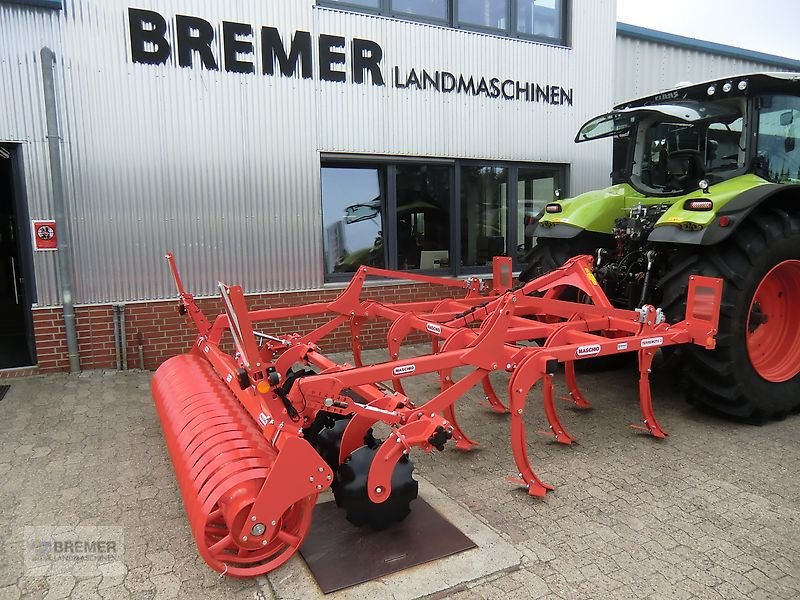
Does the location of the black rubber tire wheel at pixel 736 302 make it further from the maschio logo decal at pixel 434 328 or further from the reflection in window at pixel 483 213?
the reflection in window at pixel 483 213

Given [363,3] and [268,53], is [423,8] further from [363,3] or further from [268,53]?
[268,53]

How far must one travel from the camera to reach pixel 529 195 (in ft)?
25.0

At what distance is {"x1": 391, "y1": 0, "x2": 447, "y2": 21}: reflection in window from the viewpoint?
646 centimetres

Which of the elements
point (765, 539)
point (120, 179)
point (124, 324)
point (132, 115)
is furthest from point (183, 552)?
point (132, 115)

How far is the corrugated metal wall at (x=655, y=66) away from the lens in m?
7.99

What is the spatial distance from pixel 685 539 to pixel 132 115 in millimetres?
5562

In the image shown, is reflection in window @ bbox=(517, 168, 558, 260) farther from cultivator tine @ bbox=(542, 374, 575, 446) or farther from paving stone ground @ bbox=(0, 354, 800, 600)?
cultivator tine @ bbox=(542, 374, 575, 446)

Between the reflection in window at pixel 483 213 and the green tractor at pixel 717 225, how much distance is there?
6.10 ft

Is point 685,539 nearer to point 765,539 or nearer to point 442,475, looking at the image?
point 765,539

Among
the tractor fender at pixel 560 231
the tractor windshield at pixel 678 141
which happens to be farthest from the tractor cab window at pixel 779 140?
the tractor fender at pixel 560 231

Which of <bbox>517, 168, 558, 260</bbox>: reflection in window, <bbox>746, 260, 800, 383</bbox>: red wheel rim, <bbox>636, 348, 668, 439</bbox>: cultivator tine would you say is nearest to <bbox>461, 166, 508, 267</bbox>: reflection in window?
<bbox>517, 168, 558, 260</bbox>: reflection in window

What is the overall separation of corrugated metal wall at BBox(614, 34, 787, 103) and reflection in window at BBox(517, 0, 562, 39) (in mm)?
1077

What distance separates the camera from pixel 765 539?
8.87 ft

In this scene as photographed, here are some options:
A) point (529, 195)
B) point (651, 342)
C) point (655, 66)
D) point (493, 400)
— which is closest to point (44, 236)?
point (493, 400)
